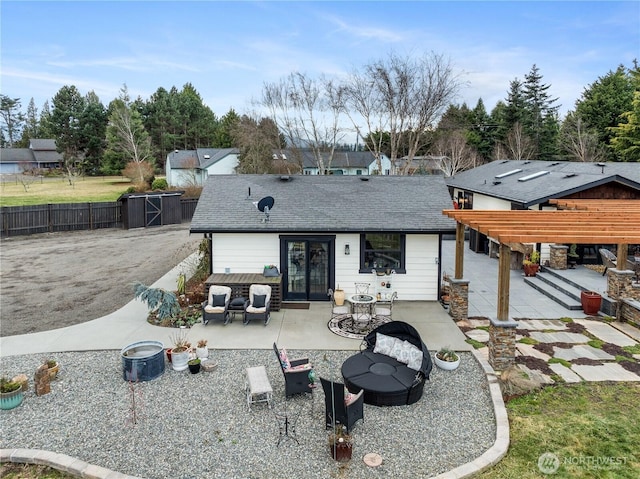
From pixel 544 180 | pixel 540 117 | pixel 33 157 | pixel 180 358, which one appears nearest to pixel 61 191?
pixel 33 157

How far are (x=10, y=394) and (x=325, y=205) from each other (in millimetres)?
9284

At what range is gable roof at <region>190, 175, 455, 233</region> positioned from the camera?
42.2ft

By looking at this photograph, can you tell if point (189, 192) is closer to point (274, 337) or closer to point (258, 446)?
point (274, 337)

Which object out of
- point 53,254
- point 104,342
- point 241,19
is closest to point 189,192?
point 53,254

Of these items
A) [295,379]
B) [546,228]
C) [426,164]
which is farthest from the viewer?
[426,164]

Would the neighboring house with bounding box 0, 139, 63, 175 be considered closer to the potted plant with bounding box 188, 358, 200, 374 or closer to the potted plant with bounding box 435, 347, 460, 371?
the potted plant with bounding box 188, 358, 200, 374

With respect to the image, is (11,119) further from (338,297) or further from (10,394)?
(10,394)

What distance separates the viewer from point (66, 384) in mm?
8234

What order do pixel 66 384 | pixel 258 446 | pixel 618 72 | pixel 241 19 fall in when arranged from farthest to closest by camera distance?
pixel 618 72 → pixel 241 19 → pixel 66 384 → pixel 258 446

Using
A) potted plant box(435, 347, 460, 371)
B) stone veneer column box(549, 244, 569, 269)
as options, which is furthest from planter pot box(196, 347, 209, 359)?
stone veneer column box(549, 244, 569, 269)

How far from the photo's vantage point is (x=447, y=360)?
876cm

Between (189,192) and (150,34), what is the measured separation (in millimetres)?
16171

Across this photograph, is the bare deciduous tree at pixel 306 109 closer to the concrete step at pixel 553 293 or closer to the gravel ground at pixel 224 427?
the concrete step at pixel 553 293

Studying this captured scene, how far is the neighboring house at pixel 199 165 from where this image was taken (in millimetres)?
48156
